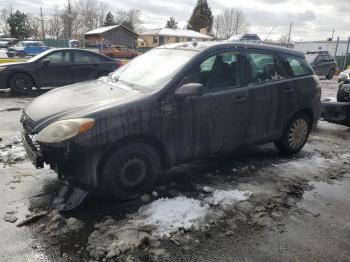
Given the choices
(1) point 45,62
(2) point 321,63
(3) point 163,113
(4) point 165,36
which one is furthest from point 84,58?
(4) point 165,36

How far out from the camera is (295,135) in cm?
568

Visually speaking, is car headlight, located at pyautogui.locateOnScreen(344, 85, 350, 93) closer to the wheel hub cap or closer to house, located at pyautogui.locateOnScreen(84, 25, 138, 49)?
the wheel hub cap

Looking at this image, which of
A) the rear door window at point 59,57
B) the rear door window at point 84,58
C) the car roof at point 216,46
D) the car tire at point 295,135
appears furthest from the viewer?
the rear door window at point 84,58

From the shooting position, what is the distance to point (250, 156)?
5.70m

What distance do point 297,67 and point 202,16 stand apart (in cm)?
7457

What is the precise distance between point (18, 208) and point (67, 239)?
0.90 metres

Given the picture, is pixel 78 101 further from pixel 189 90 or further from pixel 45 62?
pixel 45 62

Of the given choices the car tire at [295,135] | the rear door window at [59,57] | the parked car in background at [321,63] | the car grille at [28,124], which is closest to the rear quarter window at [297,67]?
the car tire at [295,135]

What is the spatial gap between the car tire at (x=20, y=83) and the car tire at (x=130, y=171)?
8740 millimetres

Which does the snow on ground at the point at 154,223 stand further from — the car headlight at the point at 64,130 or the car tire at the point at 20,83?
the car tire at the point at 20,83

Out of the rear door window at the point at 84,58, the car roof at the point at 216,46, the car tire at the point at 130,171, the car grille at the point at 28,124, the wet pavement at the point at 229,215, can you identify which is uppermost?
the car roof at the point at 216,46

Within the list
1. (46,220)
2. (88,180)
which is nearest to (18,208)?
(46,220)

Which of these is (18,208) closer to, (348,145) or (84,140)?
(84,140)

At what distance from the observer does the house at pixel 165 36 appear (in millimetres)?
65625
